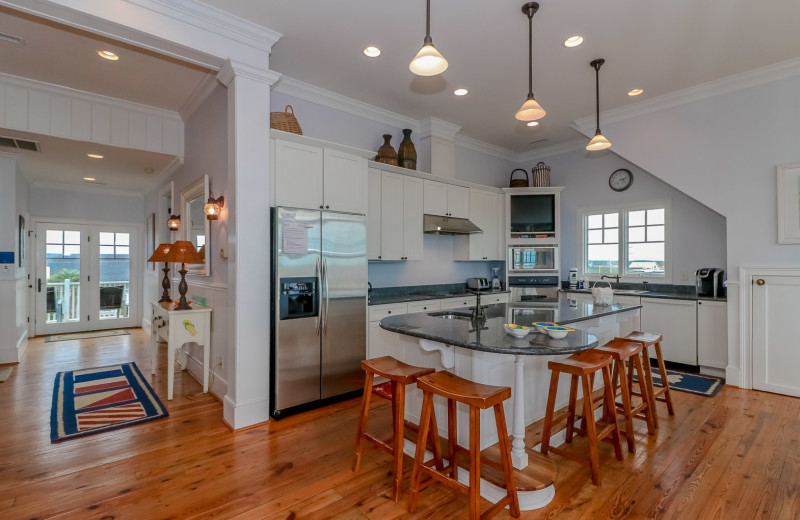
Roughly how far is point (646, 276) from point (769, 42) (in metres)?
2.75

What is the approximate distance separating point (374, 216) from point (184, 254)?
192 centimetres

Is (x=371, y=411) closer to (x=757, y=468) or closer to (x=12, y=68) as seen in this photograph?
(x=757, y=468)

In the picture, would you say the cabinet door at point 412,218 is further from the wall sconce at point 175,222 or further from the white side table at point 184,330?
the wall sconce at point 175,222

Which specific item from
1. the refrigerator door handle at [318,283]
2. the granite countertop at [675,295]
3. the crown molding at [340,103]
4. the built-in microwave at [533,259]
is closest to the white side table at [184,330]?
the refrigerator door handle at [318,283]

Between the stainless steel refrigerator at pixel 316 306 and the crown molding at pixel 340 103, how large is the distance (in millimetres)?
1427

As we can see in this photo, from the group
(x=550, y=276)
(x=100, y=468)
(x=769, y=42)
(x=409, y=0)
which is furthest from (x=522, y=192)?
(x=100, y=468)

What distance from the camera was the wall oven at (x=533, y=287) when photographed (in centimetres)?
554

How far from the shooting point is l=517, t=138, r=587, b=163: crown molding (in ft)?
18.8

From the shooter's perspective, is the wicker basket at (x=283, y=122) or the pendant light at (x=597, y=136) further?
the wicker basket at (x=283, y=122)

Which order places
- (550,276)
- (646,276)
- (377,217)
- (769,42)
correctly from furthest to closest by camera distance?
(550,276)
(646,276)
(377,217)
(769,42)

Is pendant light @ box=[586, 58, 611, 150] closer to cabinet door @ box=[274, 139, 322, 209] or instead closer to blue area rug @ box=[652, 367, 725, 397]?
cabinet door @ box=[274, 139, 322, 209]

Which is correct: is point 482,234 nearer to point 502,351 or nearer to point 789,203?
point 789,203

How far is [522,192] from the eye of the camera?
5.73 meters

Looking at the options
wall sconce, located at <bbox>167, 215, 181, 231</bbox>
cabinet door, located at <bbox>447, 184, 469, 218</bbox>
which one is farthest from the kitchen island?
wall sconce, located at <bbox>167, 215, 181, 231</bbox>
